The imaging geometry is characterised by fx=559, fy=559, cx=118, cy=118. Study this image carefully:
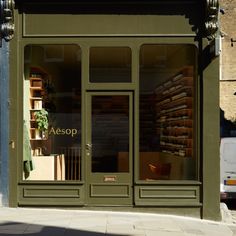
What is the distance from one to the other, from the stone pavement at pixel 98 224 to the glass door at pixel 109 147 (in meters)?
0.42

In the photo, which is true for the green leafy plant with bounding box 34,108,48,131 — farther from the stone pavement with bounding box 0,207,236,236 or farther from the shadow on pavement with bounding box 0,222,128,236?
the shadow on pavement with bounding box 0,222,128,236

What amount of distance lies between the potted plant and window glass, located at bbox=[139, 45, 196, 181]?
201 centimetres

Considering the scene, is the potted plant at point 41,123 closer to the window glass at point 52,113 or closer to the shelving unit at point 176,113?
the window glass at point 52,113

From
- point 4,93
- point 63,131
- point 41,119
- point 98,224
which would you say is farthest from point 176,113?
point 4,93

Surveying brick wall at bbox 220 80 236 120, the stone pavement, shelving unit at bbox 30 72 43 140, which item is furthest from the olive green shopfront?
brick wall at bbox 220 80 236 120

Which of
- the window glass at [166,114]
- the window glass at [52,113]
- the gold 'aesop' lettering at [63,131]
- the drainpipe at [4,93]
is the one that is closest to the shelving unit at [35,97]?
the window glass at [52,113]

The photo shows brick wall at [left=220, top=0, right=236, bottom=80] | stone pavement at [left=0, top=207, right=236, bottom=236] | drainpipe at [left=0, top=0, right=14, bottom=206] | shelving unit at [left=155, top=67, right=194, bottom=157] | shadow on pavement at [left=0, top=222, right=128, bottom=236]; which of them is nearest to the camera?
shadow on pavement at [left=0, top=222, right=128, bottom=236]

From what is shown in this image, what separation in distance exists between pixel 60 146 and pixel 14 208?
1.56m

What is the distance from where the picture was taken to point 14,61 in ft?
37.1

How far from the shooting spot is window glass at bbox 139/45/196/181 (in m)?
11.4

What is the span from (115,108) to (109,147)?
809 mm

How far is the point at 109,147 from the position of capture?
37.6 ft

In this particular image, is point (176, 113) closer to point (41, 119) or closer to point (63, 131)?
point (63, 131)

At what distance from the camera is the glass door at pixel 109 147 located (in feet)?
36.8
